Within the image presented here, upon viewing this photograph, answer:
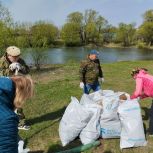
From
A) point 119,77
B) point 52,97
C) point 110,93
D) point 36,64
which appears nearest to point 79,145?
point 110,93

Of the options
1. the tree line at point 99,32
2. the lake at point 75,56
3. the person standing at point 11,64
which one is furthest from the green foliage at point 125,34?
the person standing at point 11,64

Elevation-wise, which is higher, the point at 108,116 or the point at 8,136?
the point at 8,136

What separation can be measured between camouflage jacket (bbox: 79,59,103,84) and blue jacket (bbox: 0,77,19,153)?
446cm

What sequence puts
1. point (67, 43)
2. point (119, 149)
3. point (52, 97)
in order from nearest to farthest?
1. point (119, 149)
2. point (52, 97)
3. point (67, 43)

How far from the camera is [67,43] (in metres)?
57.6

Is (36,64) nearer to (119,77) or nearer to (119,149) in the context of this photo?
(119,77)

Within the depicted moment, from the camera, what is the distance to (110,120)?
5781mm

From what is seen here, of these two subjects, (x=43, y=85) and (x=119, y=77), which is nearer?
(x=43, y=85)

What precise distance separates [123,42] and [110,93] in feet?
203

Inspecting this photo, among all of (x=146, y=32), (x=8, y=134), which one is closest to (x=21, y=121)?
(x=8, y=134)

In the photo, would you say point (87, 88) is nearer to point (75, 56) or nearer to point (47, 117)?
point (47, 117)

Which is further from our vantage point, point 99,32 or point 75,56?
point 99,32

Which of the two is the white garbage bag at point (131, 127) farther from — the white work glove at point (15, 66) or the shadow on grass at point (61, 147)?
the white work glove at point (15, 66)

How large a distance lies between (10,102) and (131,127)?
2981mm
